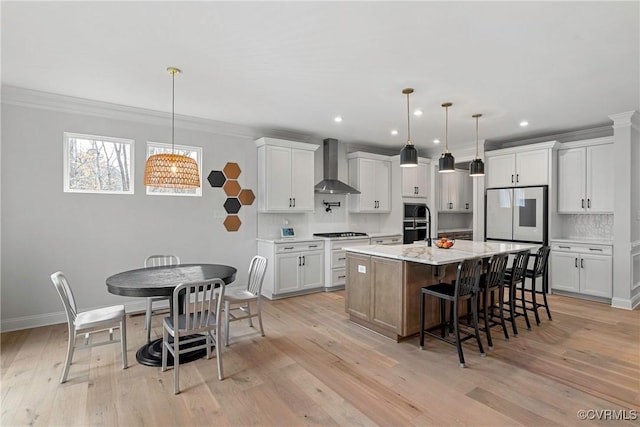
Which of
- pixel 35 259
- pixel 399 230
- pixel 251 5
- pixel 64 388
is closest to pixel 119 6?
pixel 251 5

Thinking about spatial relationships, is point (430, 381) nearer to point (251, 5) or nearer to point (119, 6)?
point (251, 5)

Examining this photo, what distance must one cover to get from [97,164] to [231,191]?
173cm

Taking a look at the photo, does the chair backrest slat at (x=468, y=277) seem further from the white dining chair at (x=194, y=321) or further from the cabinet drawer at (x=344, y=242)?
the cabinet drawer at (x=344, y=242)

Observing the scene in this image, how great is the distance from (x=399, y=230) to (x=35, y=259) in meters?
5.50

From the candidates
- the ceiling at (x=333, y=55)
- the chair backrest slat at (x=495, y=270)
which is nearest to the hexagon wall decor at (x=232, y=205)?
the ceiling at (x=333, y=55)

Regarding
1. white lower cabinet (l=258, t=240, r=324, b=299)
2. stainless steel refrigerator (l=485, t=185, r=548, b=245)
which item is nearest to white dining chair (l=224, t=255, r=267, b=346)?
white lower cabinet (l=258, t=240, r=324, b=299)

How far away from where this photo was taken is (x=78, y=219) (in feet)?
13.1

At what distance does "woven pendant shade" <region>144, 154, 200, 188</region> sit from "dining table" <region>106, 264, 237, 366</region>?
0.84 meters

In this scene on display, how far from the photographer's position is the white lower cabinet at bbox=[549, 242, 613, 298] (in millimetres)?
4660

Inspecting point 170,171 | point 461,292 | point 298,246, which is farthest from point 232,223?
point 461,292

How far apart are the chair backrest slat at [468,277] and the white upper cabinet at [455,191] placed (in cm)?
405

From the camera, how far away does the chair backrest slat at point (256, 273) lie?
3.53m

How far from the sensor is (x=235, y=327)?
381 centimetres

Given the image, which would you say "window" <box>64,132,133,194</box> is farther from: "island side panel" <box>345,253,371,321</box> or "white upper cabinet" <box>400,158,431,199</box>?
"white upper cabinet" <box>400,158,431,199</box>
